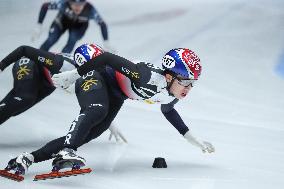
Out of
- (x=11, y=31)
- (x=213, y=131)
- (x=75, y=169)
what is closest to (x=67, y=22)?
(x=11, y=31)

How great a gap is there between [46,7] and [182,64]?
16.6 feet

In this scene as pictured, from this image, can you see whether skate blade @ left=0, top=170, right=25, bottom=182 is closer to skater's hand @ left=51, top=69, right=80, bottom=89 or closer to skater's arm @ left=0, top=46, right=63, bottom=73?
skater's hand @ left=51, top=69, right=80, bottom=89

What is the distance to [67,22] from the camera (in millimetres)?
10359

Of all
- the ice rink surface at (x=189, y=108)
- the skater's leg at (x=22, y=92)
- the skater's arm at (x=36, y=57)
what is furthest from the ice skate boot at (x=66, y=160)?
the skater's leg at (x=22, y=92)

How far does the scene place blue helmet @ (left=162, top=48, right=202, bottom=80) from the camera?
517 centimetres

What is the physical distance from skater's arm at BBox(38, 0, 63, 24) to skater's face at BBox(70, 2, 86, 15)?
19cm

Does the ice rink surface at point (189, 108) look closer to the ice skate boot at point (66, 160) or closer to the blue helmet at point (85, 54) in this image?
the ice skate boot at point (66, 160)

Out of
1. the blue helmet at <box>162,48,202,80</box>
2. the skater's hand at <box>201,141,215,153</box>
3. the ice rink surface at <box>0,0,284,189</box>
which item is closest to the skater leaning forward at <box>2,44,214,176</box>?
the blue helmet at <box>162,48,202,80</box>

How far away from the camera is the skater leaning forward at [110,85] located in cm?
489

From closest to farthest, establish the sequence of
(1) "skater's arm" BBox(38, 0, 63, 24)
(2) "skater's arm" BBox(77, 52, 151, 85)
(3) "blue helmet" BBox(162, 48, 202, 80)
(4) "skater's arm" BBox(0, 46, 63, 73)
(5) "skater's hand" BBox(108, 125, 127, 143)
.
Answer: (2) "skater's arm" BBox(77, 52, 151, 85) < (3) "blue helmet" BBox(162, 48, 202, 80) < (4) "skater's arm" BBox(0, 46, 63, 73) < (5) "skater's hand" BBox(108, 125, 127, 143) < (1) "skater's arm" BBox(38, 0, 63, 24)

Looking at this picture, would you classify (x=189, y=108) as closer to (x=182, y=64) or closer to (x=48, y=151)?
(x=182, y=64)

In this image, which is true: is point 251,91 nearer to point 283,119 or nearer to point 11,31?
point 283,119

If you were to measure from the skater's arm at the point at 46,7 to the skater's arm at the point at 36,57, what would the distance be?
3710 millimetres

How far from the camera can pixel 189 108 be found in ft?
28.7
